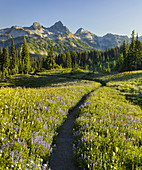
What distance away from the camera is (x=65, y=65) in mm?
114688

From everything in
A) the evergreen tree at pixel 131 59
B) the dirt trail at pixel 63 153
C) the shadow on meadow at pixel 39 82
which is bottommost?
the dirt trail at pixel 63 153

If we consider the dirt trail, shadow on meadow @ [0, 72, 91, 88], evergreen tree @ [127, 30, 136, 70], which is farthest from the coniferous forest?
the dirt trail

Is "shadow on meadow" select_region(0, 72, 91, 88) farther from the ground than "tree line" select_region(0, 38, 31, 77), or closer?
closer

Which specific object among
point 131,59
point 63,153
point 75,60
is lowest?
point 63,153

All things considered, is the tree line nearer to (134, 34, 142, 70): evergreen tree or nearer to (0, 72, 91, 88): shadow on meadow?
(0, 72, 91, 88): shadow on meadow

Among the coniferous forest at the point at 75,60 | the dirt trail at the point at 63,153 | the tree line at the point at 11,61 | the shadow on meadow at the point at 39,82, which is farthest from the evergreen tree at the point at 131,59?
the tree line at the point at 11,61

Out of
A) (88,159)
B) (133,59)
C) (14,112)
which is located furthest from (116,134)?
(133,59)

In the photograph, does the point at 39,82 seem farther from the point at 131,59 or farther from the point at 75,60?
the point at 75,60

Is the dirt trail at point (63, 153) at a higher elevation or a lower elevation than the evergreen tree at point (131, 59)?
lower

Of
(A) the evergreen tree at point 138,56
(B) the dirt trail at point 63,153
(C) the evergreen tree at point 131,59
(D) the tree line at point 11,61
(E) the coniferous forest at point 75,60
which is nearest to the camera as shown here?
(B) the dirt trail at point 63,153

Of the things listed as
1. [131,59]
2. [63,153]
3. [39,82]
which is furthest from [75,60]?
[63,153]

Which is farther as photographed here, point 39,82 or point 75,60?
point 75,60

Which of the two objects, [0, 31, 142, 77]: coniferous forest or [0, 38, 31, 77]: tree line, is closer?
[0, 31, 142, 77]: coniferous forest

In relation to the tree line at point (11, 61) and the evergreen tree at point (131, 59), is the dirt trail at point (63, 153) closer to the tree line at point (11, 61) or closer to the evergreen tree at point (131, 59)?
the evergreen tree at point (131, 59)
